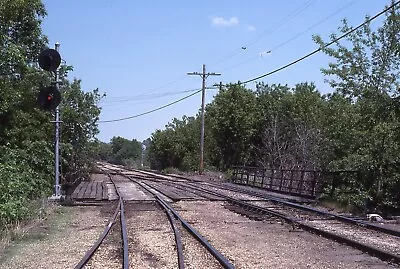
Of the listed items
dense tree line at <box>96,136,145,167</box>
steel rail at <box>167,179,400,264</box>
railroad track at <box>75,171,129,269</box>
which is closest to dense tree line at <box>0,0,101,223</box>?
railroad track at <box>75,171,129,269</box>

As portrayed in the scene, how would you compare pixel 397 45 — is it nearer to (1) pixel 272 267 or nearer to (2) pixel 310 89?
(1) pixel 272 267

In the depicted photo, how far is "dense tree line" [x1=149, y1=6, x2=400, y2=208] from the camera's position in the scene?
1853 centimetres

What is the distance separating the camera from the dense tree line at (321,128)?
18.5 metres

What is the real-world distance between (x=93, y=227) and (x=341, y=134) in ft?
34.9

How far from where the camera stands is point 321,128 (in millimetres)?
36000

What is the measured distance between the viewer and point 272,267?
9.01 metres

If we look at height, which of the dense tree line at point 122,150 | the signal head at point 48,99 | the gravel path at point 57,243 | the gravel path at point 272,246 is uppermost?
the dense tree line at point 122,150

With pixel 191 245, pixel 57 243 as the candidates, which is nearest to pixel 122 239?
pixel 57 243

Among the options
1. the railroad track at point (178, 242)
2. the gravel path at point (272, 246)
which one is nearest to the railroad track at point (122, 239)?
the railroad track at point (178, 242)

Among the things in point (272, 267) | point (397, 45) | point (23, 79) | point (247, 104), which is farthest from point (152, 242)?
point (247, 104)

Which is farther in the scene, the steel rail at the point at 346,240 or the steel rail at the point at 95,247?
the steel rail at the point at 346,240

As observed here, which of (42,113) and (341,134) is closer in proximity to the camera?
(341,134)

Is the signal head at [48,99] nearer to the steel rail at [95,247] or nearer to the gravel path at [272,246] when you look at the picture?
the steel rail at [95,247]

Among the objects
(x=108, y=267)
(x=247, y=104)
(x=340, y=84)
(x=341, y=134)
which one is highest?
(x=247, y=104)
